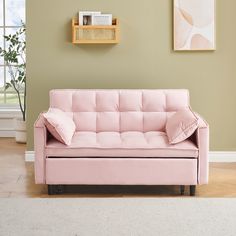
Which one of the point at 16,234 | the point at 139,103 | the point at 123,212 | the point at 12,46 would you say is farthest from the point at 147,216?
the point at 12,46

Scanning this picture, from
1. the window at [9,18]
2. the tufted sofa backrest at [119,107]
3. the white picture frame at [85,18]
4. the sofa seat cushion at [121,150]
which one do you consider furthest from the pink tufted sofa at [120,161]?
the window at [9,18]

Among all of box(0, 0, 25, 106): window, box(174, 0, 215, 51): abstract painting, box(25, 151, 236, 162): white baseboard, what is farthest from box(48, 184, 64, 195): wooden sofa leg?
box(0, 0, 25, 106): window

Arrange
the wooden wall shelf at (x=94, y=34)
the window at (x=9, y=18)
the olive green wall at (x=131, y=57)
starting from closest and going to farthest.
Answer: the wooden wall shelf at (x=94, y=34)
the olive green wall at (x=131, y=57)
the window at (x=9, y=18)

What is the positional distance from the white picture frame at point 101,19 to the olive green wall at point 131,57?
123 millimetres

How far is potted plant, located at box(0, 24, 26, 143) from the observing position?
695 centimetres

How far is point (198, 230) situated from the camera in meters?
3.80

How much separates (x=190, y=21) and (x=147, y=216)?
7.90 feet

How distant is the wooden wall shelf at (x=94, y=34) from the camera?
573 cm

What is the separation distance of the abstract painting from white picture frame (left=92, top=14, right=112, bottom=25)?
2.15 ft

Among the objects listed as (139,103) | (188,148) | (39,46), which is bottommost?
(188,148)

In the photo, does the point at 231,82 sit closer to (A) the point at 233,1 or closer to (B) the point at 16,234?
(A) the point at 233,1

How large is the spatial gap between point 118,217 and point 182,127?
1007mm

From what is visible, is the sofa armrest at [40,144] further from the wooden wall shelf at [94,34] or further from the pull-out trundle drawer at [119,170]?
the wooden wall shelf at [94,34]

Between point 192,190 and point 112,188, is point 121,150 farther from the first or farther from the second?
point 192,190
